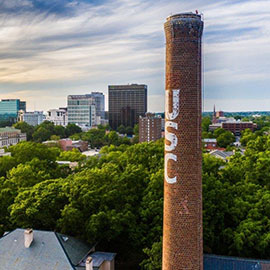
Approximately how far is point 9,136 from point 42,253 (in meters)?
99.7

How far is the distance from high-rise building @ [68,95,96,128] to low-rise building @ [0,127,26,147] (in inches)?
2347

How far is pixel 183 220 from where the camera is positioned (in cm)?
1644

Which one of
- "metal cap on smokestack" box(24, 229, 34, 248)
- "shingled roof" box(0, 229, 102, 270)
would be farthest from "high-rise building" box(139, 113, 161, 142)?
"metal cap on smokestack" box(24, 229, 34, 248)

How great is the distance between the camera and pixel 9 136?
114625mm

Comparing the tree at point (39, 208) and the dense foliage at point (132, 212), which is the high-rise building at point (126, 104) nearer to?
the dense foliage at point (132, 212)

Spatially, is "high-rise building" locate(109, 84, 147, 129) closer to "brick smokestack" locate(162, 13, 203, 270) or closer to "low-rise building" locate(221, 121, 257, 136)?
"low-rise building" locate(221, 121, 257, 136)

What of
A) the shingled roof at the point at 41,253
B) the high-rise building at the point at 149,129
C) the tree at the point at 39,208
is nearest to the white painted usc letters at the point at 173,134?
the shingled roof at the point at 41,253

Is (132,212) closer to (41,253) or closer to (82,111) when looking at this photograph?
(41,253)

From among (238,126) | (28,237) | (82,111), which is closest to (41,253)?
(28,237)

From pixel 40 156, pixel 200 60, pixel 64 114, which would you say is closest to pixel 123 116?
pixel 64 114

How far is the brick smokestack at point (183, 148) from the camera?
54.0 feet

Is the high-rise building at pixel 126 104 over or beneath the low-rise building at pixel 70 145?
over

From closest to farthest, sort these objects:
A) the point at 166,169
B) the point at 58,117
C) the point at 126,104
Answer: the point at 166,169
the point at 126,104
the point at 58,117

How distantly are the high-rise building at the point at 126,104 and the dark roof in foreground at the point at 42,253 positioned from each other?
15293cm
